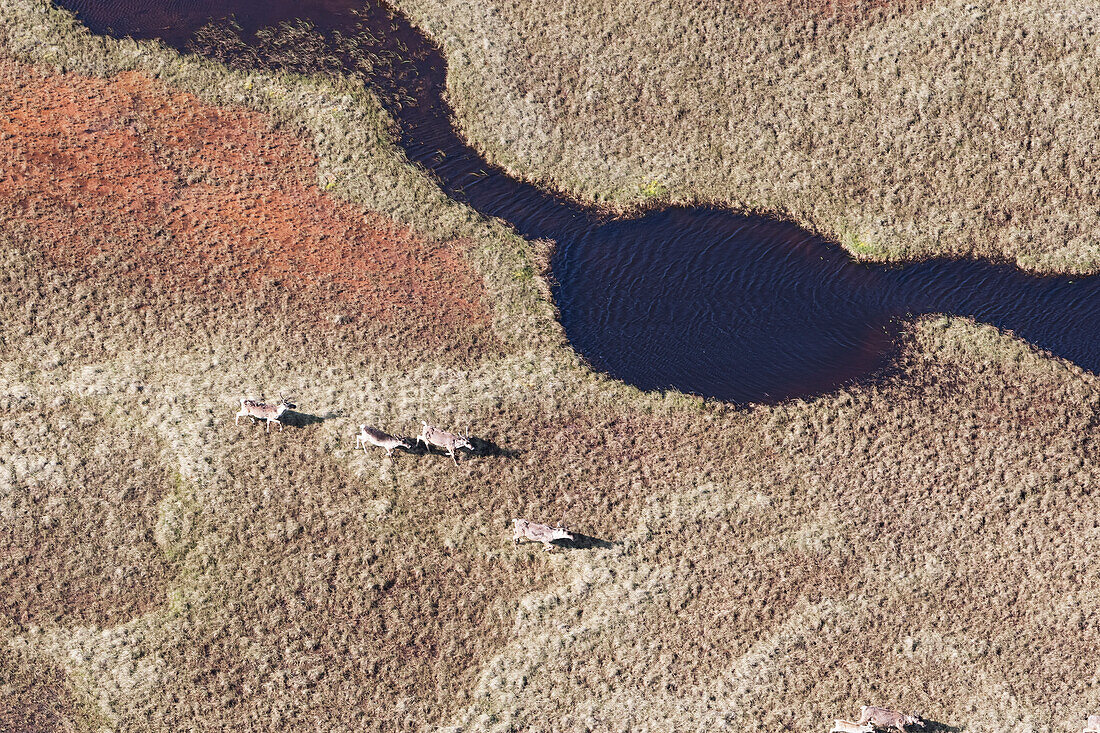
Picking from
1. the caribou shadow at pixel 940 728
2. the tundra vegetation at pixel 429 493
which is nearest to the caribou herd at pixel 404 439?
the tundra vegetation at pixel 429 493

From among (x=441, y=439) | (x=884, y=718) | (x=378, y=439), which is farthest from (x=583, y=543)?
(x=884, y=718)

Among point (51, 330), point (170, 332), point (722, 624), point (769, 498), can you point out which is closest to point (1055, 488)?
point (769, 498)

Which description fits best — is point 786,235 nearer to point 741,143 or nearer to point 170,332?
point 741,143

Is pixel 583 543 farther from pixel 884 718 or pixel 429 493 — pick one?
pixel 884 718

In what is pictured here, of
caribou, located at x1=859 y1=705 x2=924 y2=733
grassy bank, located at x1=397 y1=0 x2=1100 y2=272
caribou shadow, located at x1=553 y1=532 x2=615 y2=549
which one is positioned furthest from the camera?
grassy bank, located at x1=397 y1=0 x2=1100 y2=272

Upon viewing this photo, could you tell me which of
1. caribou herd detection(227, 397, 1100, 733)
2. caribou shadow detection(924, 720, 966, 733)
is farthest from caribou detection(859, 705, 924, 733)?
caribou shadow detection(924, 720, 966, 733)

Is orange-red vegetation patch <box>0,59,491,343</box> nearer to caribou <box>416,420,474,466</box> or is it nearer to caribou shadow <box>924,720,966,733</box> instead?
caribou <box>416,420,474,466</box>
